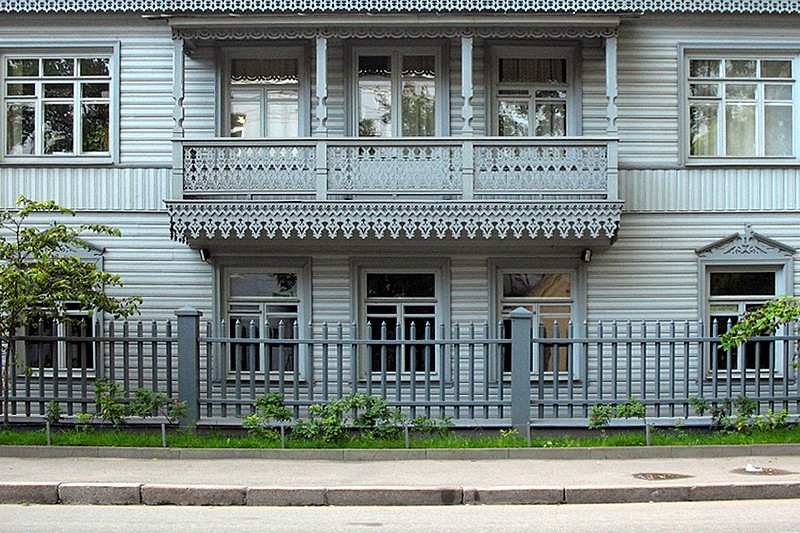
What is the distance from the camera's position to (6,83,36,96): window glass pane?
50.6 feet

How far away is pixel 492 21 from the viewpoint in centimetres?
1420

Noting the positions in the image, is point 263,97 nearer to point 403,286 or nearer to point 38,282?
point 403,286

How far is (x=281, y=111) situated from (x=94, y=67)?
3.11 metres

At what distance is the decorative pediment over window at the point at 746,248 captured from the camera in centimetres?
1517

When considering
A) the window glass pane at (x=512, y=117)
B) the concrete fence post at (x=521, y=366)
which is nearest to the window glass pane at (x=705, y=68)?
the window glass pane at (x=512, y=117)

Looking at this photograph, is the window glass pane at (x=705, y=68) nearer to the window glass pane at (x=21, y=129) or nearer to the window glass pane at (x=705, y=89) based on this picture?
the window glass pane at (x=705, y=89)

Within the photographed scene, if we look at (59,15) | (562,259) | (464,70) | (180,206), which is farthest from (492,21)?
(59,15)

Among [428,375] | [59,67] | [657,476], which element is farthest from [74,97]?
[657,476]

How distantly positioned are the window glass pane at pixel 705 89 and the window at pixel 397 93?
13.9 feet

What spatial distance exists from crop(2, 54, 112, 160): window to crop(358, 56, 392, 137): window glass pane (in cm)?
409

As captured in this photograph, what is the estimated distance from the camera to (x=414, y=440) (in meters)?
12.2

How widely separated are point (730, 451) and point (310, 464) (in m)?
5.21

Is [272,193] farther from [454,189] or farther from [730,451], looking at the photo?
[730,451]

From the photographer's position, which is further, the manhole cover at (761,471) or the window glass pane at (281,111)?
the window glass pane at (281,111)
